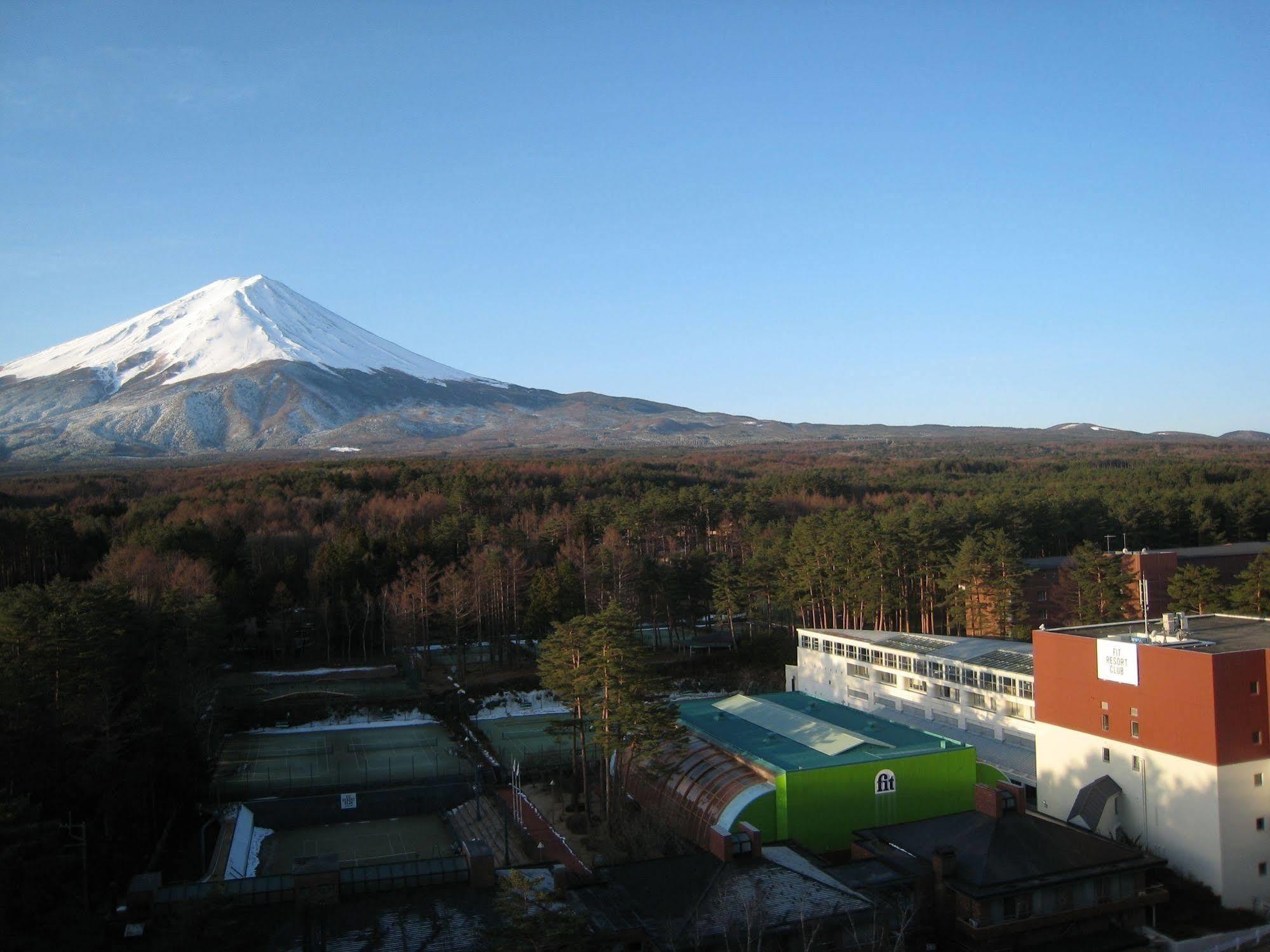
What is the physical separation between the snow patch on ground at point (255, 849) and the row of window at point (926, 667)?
1350 centimetres

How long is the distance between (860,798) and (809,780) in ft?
3.08

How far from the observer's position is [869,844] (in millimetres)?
12969

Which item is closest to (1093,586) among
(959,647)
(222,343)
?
(959,647)

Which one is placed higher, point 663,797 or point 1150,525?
point 1150,525

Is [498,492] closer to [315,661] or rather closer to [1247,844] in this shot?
[315,661]

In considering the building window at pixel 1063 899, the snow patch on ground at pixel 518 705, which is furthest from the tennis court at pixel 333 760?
the building window at pixel 1063 899

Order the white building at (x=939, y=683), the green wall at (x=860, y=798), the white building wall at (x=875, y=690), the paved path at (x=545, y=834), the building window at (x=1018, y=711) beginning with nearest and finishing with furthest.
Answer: the green wall at (x=860, y=798) → the paved path at (x=545, y=834) → the building window at (x=1018, y=711) → the white building at (x=939, y=683) → the white building wall at (x=875, y=690)

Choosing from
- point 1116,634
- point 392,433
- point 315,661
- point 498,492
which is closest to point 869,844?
point 1116,634

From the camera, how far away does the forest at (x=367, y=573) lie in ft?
48.3

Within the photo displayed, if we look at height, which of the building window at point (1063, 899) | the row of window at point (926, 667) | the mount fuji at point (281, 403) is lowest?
the building window at point (1063, 899)

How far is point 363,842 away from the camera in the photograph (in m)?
17.1

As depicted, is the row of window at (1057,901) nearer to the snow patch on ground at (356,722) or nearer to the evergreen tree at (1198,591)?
the evergreen tree at (1198,591)

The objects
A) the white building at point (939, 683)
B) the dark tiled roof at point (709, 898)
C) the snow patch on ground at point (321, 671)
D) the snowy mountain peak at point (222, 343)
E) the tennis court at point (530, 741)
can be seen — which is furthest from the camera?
the snowy mountain peak at point (222, 343)

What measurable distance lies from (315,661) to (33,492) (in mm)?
29446
